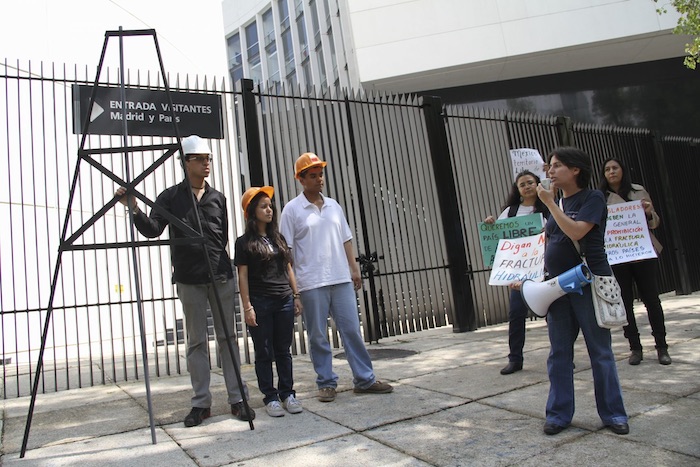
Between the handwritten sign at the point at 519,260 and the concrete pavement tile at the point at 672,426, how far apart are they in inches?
49.1

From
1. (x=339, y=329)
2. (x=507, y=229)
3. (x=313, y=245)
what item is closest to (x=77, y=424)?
(x=339, y=329)

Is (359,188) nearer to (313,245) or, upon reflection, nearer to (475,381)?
(313,245)

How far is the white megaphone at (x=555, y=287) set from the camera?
306 cm

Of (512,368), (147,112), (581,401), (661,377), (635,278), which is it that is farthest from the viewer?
(147,112)

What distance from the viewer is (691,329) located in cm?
617

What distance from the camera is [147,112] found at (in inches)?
239

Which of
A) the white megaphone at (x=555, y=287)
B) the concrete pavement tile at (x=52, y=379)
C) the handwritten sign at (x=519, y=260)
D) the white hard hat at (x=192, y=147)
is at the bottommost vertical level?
the concrete pavement tile at (x=52, y=379)

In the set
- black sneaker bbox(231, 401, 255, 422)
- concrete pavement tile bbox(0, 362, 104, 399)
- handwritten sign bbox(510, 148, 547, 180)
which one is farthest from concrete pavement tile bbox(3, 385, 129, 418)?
handwritten sign bbox(510, 148, 547, 180)

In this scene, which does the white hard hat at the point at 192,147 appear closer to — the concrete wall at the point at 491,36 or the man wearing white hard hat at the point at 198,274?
the man wearing white hard hat at the point at 198,274

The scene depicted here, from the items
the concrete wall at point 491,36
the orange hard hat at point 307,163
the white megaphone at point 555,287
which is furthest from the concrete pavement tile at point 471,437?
the concrete wall at point 491,36

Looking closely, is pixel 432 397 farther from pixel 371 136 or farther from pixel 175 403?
pixel 371 136

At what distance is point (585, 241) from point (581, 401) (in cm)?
125

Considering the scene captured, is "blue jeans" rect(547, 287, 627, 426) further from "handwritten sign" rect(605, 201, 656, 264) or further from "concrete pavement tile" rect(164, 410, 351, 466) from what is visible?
"handwritten sign" rect(605, 201, 656, 264)

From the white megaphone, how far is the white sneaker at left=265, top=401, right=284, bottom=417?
194 cm
